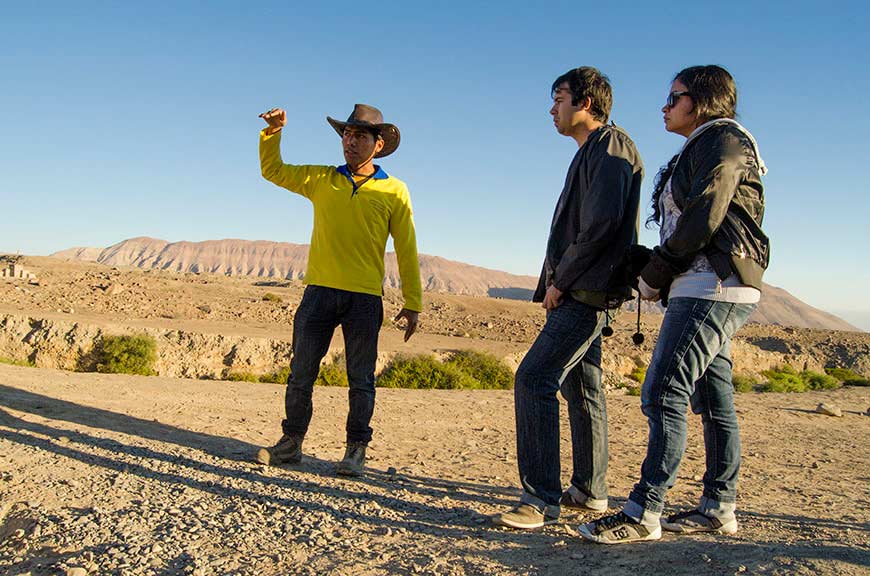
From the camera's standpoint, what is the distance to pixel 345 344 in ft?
16.3

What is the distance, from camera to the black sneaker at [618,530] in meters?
3.30

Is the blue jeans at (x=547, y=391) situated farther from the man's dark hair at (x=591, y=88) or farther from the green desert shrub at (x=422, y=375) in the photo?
the green desert shrub at (x=422, y=375)

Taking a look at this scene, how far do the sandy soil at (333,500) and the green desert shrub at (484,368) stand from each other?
5944mm

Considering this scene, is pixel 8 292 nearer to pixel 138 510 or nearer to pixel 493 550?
pixel 138 510

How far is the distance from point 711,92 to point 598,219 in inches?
30.1

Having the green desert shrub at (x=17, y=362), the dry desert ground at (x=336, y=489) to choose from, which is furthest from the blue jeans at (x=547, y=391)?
the green desert shrub at (x=17, y=362)

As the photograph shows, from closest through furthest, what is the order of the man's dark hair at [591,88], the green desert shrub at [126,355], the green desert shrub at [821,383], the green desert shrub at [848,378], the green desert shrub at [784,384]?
the man's dark hair at [591,88], the green desert shrub at [126,355], the green desert shrub at [784,384], the green desert shrub at [821,383], the green desert shrub at [848,378]

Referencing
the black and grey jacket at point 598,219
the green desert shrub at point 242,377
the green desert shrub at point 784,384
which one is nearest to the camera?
the black and grey jacket at point 598,219

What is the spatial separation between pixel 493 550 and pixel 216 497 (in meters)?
1.69

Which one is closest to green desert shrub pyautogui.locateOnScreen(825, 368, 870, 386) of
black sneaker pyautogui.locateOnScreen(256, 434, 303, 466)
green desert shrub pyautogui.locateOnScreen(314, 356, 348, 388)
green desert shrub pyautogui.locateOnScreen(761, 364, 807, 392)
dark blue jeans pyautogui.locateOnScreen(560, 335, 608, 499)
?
green desert shrub pyautogui.locateOnScreen(761, 364, 807, 392)

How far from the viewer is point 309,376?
4988mm

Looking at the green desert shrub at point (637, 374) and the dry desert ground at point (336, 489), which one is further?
the green desert shrub at point (637, 374)

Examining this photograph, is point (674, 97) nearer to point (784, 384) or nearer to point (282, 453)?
point (282, 453)

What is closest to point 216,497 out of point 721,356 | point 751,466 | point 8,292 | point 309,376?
point 309,376
